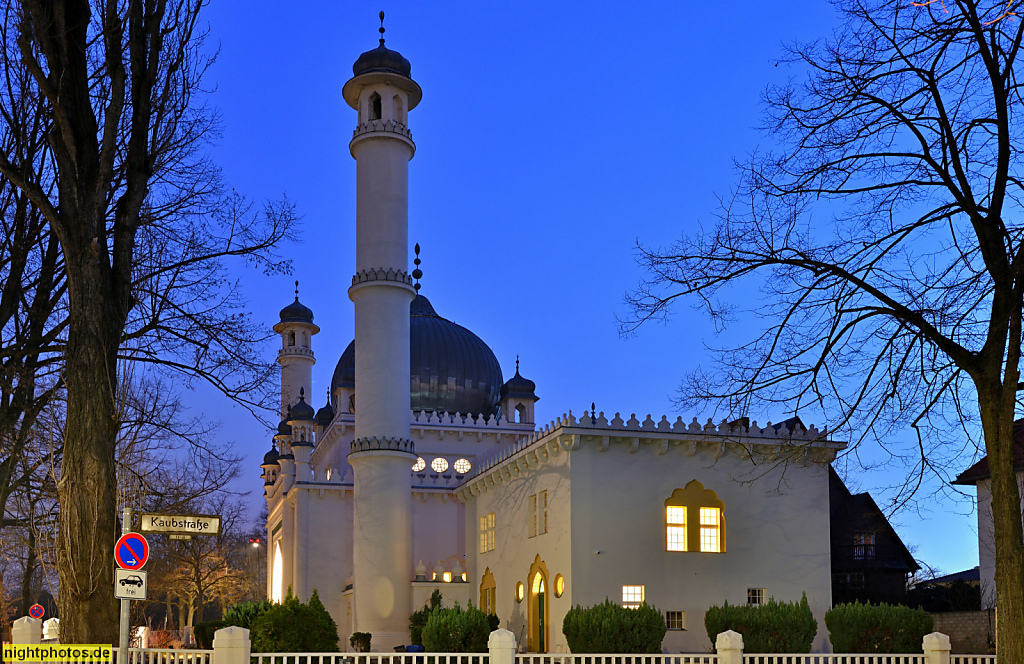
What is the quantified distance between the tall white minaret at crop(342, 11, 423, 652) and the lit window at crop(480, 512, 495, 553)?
3117 millimetres

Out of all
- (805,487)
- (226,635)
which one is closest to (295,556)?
(805,487)

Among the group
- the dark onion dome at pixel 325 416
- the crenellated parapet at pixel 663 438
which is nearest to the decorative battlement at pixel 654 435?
the crenellated parapet at pixel 663 438

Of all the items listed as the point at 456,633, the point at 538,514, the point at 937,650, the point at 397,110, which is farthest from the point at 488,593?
the point at 937,650

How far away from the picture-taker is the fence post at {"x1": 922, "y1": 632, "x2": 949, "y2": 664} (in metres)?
19.4

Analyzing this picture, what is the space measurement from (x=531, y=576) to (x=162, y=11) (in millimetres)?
21533

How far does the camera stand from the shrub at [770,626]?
2547 centimetres

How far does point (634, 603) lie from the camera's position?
2788 cm

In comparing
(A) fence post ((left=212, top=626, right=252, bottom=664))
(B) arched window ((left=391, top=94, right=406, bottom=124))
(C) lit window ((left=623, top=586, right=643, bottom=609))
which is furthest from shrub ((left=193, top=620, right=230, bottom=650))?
(B) arched window ((left=391, top=94, right=406, bottom=124))

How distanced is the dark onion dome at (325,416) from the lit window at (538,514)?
22369mm

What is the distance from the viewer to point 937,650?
63.8 feet

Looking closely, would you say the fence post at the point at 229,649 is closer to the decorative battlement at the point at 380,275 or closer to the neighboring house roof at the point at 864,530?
the decorative battlement at the point at 380,275

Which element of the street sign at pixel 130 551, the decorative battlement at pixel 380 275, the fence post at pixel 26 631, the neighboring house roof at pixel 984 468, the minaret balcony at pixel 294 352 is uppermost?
the minaret balcony at pixel 294 352

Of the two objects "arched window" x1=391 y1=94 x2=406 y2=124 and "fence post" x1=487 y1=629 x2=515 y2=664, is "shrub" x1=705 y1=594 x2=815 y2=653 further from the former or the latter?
"arched window" x1=391 y1=94 x2=406 y2=124

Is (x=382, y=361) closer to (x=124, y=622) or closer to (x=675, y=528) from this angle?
(x=675, y=528)
